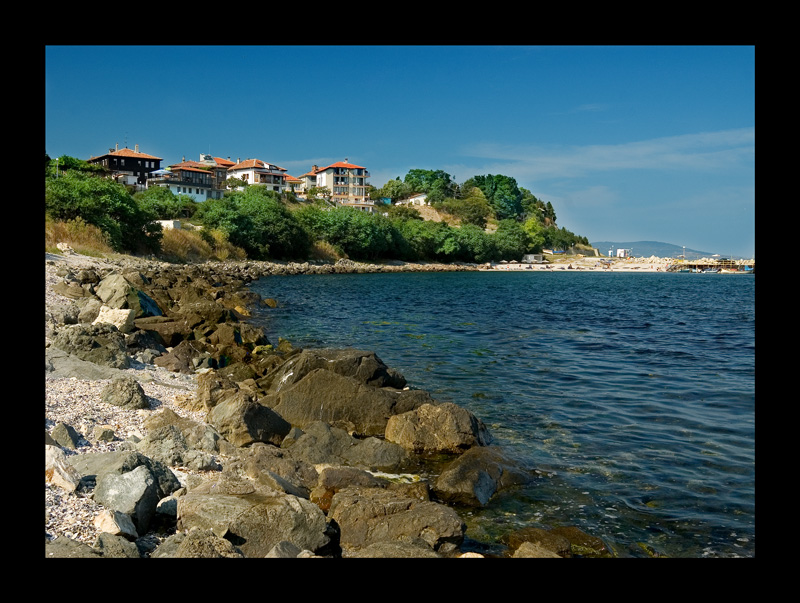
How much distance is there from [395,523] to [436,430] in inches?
137

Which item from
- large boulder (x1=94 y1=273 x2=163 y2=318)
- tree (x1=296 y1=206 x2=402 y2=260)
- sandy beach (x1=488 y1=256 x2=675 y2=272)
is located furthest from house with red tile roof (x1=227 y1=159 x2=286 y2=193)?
large boulder (x1=94 y1=273 x2=163 y2=318)

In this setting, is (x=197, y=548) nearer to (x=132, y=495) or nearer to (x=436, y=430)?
(x=132, y=495)

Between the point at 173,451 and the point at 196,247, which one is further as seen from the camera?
the point at 196,247

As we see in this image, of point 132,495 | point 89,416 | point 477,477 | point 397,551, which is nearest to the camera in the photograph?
point 397,551

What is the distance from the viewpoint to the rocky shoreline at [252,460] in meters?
5.87

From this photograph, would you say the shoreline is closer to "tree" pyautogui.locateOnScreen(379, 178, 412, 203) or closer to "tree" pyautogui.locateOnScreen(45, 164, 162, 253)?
"tree" pyautogui.locateOnScreen(45, 164, 162, 253)

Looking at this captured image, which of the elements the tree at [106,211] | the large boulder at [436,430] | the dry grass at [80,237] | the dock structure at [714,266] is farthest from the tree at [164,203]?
the dock structure at [714,266]

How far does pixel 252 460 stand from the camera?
8.20m

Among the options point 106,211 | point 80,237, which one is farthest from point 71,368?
point 106,211

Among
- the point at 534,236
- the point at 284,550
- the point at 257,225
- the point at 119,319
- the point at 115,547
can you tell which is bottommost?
the point at 284,550

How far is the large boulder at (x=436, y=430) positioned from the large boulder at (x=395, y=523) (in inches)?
115

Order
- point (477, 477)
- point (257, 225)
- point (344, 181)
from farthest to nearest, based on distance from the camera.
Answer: point (344, 181) < point (257, 225) < point (477, 477)

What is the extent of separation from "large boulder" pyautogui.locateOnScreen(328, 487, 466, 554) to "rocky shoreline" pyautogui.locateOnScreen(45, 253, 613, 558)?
15 mm
